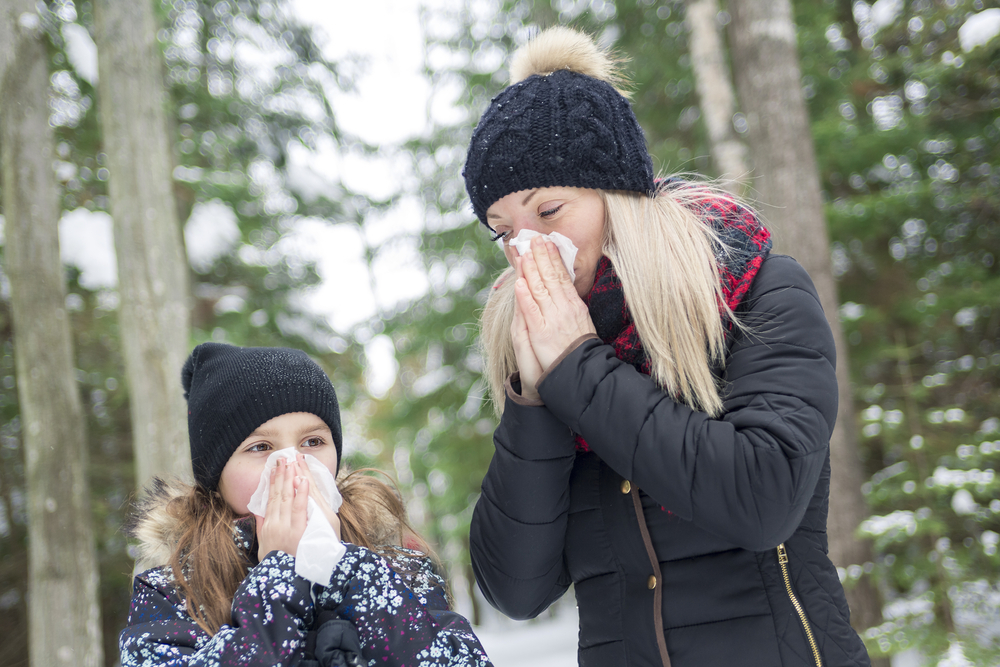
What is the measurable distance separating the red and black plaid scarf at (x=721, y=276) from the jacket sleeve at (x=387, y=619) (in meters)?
0.56

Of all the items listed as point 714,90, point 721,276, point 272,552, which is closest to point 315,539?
point 272,552

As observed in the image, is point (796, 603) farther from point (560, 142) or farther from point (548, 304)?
point (560, 142)

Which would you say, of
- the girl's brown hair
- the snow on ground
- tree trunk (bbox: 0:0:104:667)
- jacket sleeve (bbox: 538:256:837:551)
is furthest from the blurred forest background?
the snow on ground

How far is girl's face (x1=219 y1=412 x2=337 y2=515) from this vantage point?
197 cm

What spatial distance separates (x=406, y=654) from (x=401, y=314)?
7.43 metres

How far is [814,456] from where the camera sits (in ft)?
4.47

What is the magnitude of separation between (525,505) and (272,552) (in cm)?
60

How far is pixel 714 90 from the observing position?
6.86 meters

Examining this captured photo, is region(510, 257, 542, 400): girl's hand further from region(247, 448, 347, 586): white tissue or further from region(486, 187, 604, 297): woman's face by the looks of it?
region(247, 448, 347, 586): white tissue

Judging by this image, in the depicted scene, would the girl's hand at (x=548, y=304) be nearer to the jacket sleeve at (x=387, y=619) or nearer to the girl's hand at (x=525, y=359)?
the girl's hand at (x=525, y=359)

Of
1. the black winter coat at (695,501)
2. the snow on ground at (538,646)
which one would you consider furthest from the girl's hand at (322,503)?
the snow on ground at (538,646)

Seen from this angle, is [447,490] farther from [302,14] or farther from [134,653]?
[134,653]

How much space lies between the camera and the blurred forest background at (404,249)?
3.96m

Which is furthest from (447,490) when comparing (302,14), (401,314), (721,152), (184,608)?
(184,608)
